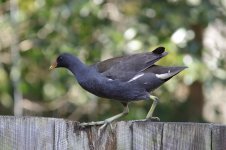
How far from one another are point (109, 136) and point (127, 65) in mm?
1363

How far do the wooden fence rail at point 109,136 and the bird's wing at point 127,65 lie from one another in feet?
4.03

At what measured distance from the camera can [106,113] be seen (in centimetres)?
748

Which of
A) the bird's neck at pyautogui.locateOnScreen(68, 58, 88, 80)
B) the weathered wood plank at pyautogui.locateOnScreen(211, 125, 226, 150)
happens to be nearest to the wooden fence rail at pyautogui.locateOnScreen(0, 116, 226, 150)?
the weathered wood plank at pyautogui.locateOnScreen(211, 125, 226, 150)

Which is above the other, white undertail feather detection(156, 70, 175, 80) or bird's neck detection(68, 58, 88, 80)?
bird's neck detection(68, 58, 88, 80)

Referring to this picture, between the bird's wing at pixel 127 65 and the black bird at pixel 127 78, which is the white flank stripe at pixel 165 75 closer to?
the black bird at pixel 127 78

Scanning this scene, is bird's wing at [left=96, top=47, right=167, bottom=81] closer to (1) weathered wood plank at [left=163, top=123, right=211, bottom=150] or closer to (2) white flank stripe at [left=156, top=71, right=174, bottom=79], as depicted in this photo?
(2) white flank stripe at [left=156, top=71, right=174, bottom=79]

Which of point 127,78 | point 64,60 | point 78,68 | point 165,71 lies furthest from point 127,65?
point 64,60

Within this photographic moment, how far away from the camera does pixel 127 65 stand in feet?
A: 13.2

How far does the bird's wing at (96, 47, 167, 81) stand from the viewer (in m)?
3.90

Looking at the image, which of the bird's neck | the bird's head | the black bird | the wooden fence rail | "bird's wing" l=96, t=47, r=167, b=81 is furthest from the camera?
the bird's head

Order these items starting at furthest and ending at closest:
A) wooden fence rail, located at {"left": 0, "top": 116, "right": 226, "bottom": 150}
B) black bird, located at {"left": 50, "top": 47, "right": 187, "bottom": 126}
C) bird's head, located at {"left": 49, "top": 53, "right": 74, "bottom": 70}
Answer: bird's head, located at {"left": 49, "top": 53, "right": 74, "bottom": 70}
black bird, located at {"left": 50, "top": 47, "right": 187, "bottom": 126}
wooden fence rail, located at {"left": 0, "top": 116, "right": 226, "bottom": 150}

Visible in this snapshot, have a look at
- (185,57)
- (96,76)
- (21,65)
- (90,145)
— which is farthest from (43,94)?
(90,145)

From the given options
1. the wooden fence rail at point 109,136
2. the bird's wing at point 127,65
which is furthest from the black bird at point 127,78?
Result: the wooden fence rail at point 109,136

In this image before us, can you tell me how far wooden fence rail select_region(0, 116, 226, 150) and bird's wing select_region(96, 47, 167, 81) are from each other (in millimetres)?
1227
